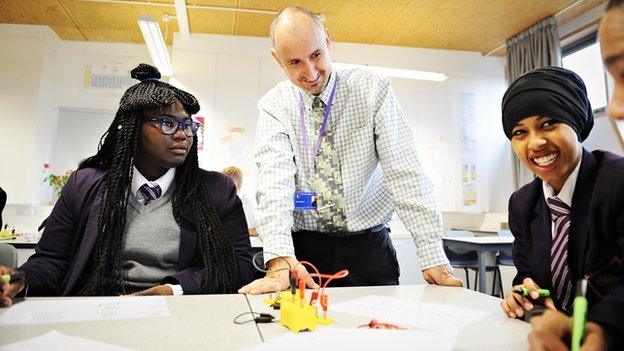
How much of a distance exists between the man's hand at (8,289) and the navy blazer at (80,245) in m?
0.24

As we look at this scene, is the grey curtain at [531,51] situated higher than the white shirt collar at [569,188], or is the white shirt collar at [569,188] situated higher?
the grey curtain at [531,51]

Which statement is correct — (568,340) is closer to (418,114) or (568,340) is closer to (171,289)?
(171,289)

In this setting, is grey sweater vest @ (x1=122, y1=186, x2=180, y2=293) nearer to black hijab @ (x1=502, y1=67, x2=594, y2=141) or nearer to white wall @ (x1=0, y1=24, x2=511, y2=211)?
black hijab @ (x1=502, y1=67, x2=594, y2=141)

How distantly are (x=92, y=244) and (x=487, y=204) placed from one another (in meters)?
4.91

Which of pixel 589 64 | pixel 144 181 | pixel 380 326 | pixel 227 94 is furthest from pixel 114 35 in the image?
pixel 589 64

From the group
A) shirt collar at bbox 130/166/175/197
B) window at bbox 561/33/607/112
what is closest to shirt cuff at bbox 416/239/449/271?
shirt collar at bbox 130/166/175/197

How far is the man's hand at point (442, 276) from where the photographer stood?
4.25 ft

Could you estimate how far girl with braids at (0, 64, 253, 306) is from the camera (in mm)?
1287

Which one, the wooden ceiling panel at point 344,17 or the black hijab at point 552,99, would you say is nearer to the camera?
the black hijab at point 552,99

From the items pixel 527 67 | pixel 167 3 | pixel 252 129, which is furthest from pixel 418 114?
pixel 167 3

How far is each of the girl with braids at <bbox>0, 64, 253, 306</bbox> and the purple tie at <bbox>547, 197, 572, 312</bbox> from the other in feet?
3.18

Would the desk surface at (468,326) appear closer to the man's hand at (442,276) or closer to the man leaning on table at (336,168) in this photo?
the man's hand at (442,276)

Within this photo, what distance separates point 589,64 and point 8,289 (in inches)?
205

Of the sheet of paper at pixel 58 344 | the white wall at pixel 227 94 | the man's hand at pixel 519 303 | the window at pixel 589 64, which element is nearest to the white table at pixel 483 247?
the white wall at pixel 227 94
